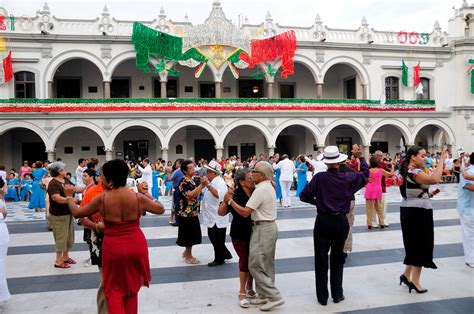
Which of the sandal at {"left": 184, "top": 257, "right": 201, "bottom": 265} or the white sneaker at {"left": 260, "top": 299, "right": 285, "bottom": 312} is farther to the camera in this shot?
the sandal at {"left": 184, "top": 257, "right": 201, "bottom": 265}

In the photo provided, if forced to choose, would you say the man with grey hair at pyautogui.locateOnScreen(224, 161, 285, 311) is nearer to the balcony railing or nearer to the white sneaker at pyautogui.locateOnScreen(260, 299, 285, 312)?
the white sneaker at pyautogui.locateOnScreen(260, 299, 285, 312)

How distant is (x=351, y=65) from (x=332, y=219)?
25.3 m

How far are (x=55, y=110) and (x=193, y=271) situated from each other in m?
19.8

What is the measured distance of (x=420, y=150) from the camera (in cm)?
534

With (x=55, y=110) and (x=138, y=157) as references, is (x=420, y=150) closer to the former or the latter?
(x=55, y=110)

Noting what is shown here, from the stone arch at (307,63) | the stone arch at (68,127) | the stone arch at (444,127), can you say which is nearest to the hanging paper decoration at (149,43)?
the stone arch at (68,127)

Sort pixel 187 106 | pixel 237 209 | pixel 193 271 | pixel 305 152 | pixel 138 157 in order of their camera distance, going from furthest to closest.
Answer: pixel 305 152 < pixel 138 157 < pixel 187 106 < pixel 193 271 < pixel 237 209

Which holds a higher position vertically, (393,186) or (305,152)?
(305,152)

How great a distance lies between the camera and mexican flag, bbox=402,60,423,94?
91.9 ft

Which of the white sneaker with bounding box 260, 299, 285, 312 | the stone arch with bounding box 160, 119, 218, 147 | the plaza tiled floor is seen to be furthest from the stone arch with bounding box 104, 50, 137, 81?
the white sneaker with bounding box 260, 299, 285, 312

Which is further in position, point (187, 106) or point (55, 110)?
point (187, 106)

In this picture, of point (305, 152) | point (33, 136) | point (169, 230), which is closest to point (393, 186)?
point (305, 152)

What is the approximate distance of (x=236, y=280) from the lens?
19.5 ft

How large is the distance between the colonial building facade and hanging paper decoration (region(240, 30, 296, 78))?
1.70 ft
